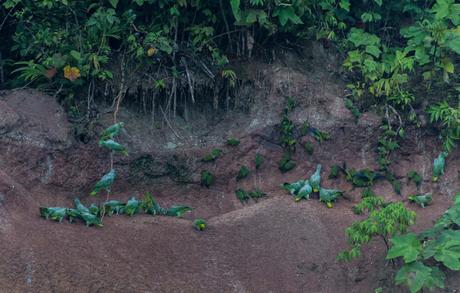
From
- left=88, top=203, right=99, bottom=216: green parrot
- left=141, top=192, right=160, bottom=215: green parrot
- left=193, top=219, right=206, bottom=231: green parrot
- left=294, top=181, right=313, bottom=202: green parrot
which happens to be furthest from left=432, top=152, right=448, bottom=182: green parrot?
left=88, top=203, right=99, bottom=216: green parrot

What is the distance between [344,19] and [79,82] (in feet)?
11.6

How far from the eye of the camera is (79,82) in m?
9.63

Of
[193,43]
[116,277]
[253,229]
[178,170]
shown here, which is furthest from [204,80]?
[116,277]

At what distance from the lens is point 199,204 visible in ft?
32.1

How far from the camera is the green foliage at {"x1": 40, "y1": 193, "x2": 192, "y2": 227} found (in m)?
8.48

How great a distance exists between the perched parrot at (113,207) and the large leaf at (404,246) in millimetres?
2831

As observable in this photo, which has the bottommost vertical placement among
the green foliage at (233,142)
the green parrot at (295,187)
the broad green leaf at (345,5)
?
the green parrot at (295,187)

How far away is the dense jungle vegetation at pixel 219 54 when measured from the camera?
9.74 metres

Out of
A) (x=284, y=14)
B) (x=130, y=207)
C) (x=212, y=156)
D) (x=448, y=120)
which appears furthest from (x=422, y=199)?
(x=130, y=207)

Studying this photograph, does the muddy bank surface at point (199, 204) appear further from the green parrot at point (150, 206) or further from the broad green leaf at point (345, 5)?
the broad green leaf at point (345, 5)

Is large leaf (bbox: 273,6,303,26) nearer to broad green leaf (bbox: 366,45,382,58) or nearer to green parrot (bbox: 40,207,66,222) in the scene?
broad green leaf (bbox: 366,45,382,58)

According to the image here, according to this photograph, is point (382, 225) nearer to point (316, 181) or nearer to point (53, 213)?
point (316, 181)

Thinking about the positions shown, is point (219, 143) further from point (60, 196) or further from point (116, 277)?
point (116, 277)

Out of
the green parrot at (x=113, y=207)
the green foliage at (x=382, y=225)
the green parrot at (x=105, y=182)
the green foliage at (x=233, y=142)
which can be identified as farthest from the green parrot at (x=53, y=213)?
the green foliage at (x=382, y=225)
